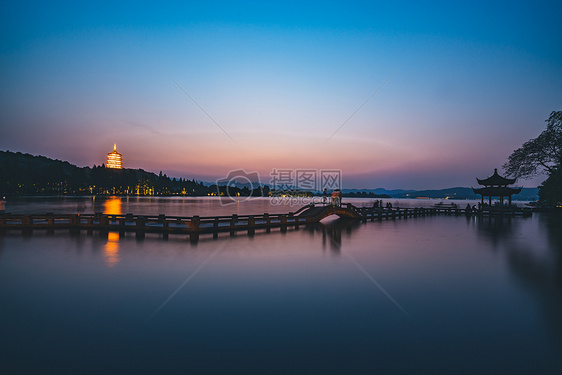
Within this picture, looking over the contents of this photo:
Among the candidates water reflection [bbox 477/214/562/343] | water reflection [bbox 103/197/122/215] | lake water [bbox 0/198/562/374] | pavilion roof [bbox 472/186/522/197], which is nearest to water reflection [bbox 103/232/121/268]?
lake water [bbox 0/198/562/374]

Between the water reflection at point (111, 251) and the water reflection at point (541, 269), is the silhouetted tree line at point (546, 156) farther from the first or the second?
the water reflection at point (111, 251)

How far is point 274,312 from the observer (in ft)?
26.7

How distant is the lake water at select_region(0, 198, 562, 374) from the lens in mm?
5598

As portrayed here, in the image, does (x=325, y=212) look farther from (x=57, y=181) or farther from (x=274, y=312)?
(x=57, y=181)

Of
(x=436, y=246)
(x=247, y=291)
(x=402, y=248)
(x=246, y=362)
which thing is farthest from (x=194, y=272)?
(x=436, y=246)

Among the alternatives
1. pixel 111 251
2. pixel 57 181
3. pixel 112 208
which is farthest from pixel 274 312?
pixel 57 181

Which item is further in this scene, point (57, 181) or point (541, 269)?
point (57, 181)

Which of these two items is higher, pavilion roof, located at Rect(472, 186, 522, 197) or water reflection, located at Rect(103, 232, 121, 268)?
pavilion roof, located at Rect(472, 186, 522, 197)

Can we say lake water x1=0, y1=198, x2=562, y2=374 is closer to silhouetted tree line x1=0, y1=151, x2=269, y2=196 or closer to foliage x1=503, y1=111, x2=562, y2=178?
foliage x1=503, y1=111, x2=562, y2=178

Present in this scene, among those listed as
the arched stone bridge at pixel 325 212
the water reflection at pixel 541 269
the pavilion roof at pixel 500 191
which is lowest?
the water reflection at pixel 541 269

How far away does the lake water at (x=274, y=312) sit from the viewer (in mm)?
5598

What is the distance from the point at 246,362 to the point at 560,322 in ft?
25.3

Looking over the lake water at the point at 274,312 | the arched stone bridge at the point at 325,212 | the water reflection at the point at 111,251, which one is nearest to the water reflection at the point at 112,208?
the arched stone bridge at the point at 325,212

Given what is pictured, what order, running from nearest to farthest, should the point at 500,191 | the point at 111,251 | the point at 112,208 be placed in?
the point at 111,251
the point at 500,191
the point at 112,208
